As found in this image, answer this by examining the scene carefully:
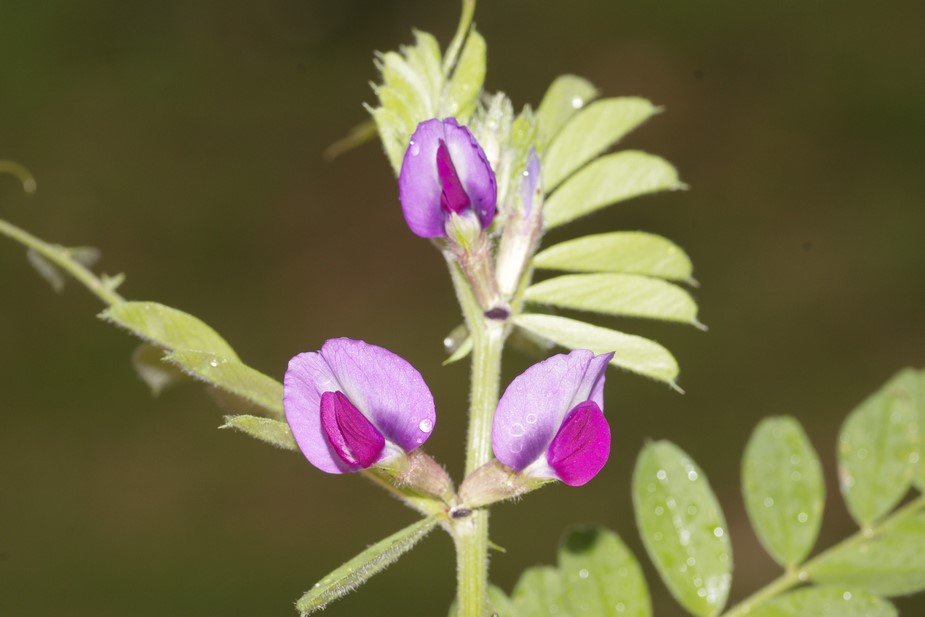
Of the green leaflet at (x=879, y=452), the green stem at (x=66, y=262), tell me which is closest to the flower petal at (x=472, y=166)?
the green stem at (x=66, y=262)

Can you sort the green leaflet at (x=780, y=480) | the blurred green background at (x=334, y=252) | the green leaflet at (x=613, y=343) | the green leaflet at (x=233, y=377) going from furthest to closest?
the blurred green background at (x=334, y=252) < the green leaflet at (x=780, y=480) < the green leaflet at (x=613, y=343) < the green leaflet at (x=233, y=377)

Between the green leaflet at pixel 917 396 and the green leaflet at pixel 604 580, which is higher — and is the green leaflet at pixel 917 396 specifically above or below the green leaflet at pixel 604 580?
above

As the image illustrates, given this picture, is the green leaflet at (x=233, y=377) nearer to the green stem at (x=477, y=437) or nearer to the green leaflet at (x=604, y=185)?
the green stem at (x=477, y=437)

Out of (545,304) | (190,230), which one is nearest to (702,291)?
(190,230)

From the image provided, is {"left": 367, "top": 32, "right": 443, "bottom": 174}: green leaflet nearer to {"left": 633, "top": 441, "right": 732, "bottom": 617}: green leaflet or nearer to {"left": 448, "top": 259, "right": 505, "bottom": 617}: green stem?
{"left": 448, "top": 259, "right": 505, "bottom": 617}: green stem

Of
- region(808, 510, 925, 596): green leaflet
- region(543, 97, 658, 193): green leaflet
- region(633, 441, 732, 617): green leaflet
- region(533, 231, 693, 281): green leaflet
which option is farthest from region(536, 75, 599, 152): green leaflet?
region(808, 510, 925, 596): green leaflet

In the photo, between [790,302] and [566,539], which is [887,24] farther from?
[566,539]

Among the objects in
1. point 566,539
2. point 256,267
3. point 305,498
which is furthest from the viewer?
point 256,267
